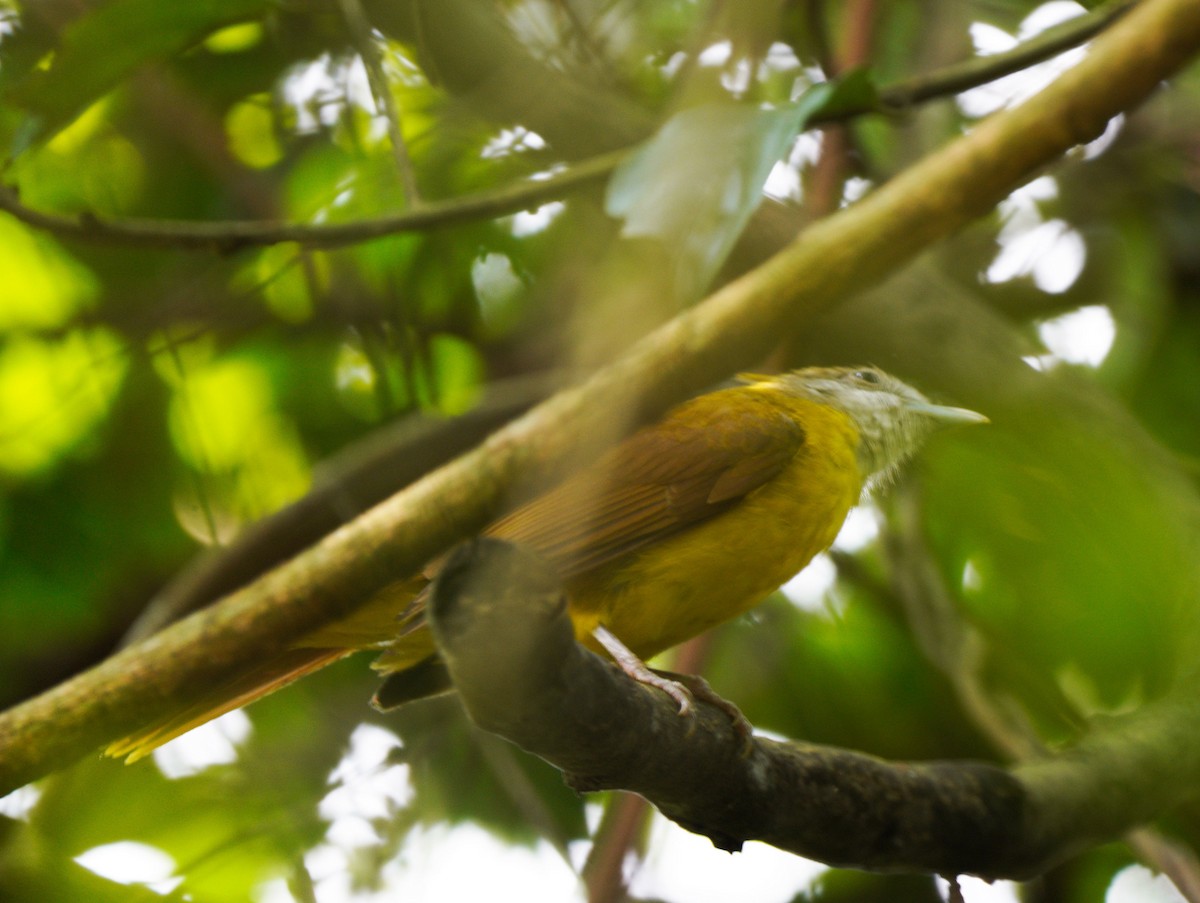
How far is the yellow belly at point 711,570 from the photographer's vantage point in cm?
267

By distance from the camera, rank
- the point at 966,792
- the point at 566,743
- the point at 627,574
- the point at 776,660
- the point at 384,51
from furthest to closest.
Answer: the point at 776,660 < the point at 384,51 < the point at 627,574 < the point at 966,792 < the point at 566,743

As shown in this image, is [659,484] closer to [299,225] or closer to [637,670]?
[637,670]

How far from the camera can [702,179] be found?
212 centimetres

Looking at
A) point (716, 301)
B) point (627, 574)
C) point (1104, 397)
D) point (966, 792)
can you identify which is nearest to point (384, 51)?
point (627, 574)

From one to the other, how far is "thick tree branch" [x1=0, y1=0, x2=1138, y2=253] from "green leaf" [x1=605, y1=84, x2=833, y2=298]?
9.3 inches

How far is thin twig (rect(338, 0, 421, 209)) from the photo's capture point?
2.49 m

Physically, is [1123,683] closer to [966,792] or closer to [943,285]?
[966,792]

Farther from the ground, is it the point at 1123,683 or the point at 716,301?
the point at 716,301

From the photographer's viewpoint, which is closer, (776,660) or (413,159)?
(413,159)

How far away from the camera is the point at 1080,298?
3.55 m

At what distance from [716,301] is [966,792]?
1050 mm

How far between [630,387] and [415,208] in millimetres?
913

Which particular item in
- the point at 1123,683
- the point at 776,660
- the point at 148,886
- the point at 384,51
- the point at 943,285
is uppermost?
the point at 384,51

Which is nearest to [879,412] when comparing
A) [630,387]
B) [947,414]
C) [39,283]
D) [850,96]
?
[947,414]
